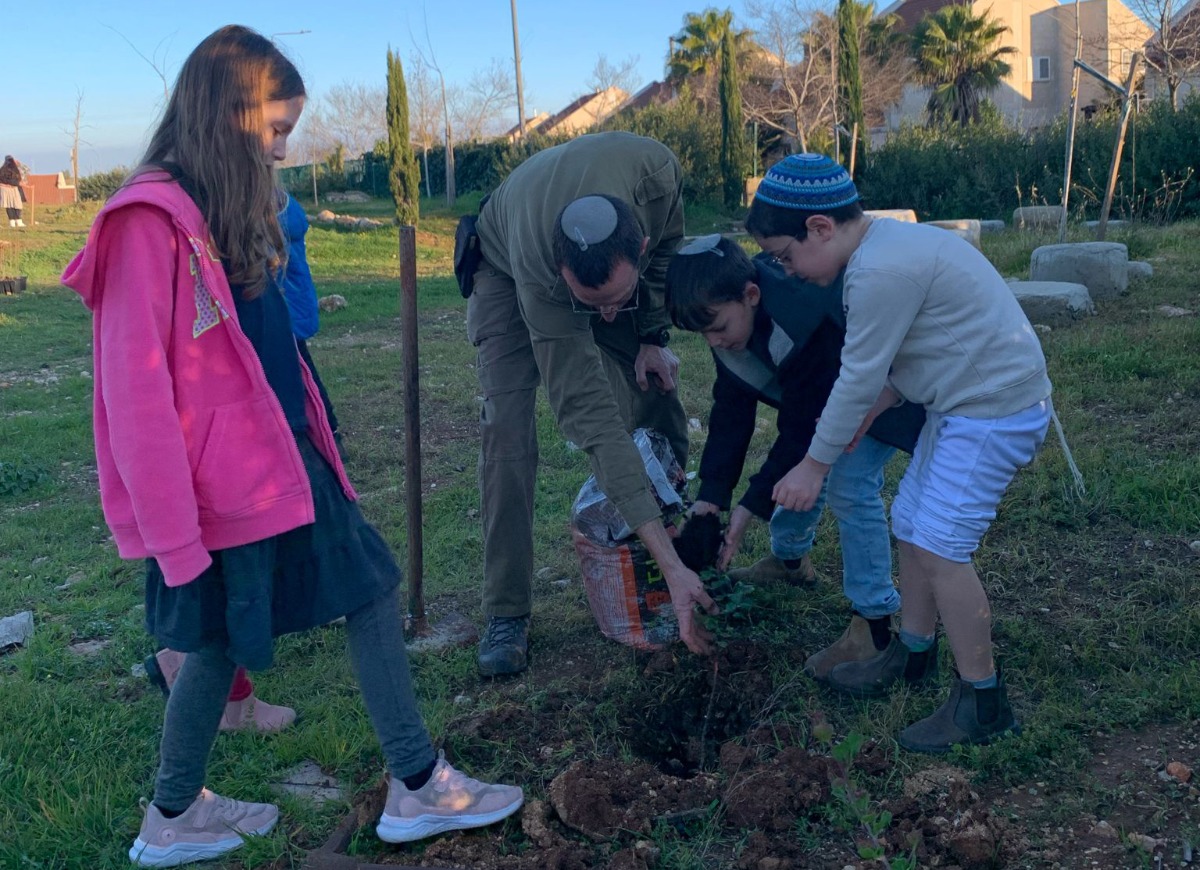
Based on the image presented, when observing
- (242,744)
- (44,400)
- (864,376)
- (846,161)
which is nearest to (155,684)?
(242,744)

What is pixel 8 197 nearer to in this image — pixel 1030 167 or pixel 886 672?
pixel 1030 167

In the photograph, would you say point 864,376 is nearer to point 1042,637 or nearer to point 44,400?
point 1042,637

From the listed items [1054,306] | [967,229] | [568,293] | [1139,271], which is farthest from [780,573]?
[967,229]

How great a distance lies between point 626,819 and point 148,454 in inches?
49.9

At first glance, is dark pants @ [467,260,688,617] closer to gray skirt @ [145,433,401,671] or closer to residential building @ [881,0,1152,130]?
gray skirt @ [145,433,401,671]

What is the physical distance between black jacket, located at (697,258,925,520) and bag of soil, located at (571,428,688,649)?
10.2 inches

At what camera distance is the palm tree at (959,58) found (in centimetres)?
2986

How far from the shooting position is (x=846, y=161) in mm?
23859

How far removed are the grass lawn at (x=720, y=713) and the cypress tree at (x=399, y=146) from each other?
20.6 meters

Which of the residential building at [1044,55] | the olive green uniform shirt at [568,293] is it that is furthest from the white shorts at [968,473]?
the residential building at [1044,55]

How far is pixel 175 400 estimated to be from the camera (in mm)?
1950

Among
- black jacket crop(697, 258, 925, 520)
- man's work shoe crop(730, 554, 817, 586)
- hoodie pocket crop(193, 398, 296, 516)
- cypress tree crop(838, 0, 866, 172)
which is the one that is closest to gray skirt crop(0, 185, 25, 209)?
cypress tree crop(838, 0, 866, 172)

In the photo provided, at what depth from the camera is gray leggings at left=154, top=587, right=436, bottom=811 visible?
2.17 meters

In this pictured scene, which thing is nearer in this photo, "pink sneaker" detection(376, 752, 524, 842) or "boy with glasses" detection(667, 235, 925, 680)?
"pink sneaker" detection(376, 752, 524, 842)
